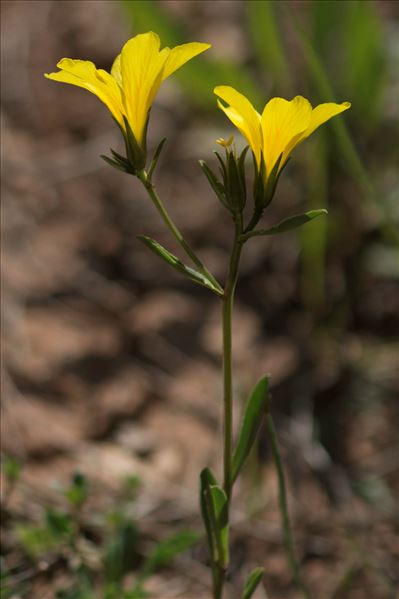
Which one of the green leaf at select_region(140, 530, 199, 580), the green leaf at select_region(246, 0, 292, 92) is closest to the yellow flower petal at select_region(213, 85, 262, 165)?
the green leaf at select_region(140, 530, 199, 580)

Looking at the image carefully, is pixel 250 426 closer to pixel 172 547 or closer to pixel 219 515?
pixel 219 515

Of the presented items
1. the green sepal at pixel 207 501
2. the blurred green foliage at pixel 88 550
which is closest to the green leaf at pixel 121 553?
the blurred green foliage at pixel 88 550

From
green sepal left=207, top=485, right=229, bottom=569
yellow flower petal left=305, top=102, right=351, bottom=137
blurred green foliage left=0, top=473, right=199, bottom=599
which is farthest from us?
blurred green foliage left=0, top=473, right=199, bottom=599

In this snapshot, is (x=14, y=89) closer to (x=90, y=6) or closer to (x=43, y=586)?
(x=90, y=6)

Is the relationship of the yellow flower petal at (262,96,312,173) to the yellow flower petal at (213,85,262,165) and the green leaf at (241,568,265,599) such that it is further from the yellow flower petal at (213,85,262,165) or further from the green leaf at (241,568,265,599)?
the green leaf at (241,568,265,599)

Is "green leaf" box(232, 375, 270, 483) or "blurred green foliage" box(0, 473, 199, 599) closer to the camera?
"green leaf" box(232, 375, 270, 483)

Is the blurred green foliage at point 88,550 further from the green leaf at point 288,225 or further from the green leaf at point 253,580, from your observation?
the green leaf at point 288,225
